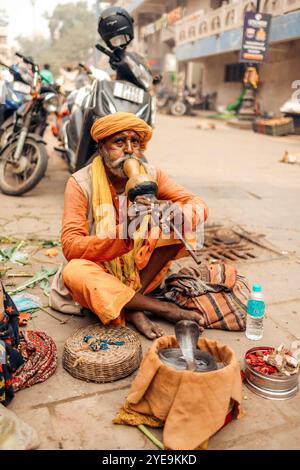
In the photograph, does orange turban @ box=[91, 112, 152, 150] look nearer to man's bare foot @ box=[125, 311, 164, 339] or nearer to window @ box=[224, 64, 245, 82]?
man's bare foot @ box=[125, 311, 164, 339]

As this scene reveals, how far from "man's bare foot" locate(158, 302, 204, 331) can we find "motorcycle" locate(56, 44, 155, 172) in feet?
6.87

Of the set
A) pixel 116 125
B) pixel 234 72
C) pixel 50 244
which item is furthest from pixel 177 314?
pixel 234 72

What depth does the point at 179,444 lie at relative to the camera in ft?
5.56

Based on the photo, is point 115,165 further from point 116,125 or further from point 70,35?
point 70,35

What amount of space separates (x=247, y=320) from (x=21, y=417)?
4.35 ft

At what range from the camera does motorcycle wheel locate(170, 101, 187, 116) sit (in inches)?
853

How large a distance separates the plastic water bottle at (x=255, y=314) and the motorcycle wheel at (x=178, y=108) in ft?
66.1

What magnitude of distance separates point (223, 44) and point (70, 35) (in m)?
45.8

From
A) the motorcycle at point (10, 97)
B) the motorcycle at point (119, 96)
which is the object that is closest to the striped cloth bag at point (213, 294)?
the motorcycle at point (119, 96)

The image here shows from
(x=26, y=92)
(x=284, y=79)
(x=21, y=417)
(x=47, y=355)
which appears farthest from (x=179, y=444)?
(x=284, y=79)

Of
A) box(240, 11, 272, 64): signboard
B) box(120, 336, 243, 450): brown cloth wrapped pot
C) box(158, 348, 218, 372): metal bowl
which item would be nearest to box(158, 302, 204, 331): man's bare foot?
box(158, 348, 218, 372): metal bowl

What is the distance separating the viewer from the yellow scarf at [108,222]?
2607mm

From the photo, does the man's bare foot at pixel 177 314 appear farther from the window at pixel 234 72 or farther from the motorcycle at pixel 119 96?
the window at pixel 234 72
